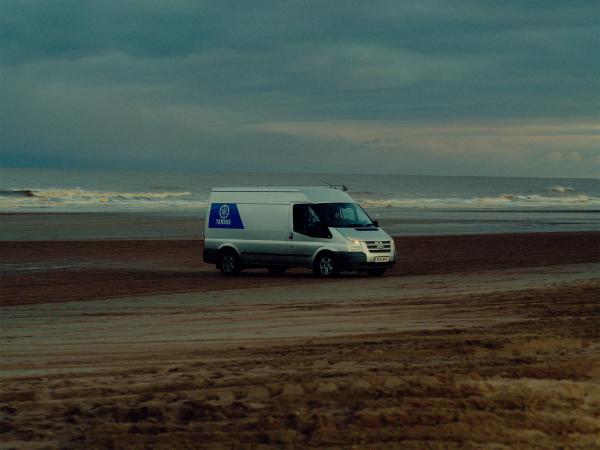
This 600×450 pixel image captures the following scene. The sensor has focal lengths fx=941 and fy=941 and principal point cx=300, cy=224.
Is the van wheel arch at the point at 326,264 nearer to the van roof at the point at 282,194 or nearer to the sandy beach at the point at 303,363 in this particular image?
the sandy beach at the point at 303,363

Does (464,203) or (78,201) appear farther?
(464,203)

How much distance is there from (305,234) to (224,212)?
2.31 m

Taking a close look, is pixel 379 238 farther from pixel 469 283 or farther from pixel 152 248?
pixel 152 248

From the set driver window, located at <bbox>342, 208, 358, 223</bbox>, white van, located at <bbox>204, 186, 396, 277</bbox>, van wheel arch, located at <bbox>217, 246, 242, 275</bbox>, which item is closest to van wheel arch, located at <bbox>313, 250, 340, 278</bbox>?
white van, located at <bbox>204, 186, 396, 277</bbox>

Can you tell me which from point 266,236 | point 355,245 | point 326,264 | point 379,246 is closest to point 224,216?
point 266,236

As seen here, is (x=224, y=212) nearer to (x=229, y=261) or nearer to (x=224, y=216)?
(x=224, y=216)

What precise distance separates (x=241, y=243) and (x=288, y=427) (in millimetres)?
15824

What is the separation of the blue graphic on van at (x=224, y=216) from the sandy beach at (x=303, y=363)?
2.68 meters

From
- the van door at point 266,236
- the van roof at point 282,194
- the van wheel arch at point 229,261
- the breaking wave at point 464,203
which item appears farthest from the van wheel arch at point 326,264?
the breaking wave at point 464,203

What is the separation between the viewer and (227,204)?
914 inches

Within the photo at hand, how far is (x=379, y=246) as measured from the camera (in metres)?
21.9

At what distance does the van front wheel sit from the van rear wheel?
2108 millimetres

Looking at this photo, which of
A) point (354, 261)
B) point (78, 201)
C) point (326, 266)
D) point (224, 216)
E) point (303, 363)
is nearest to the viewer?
point (303, 363)

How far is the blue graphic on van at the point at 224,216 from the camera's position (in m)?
23.0
